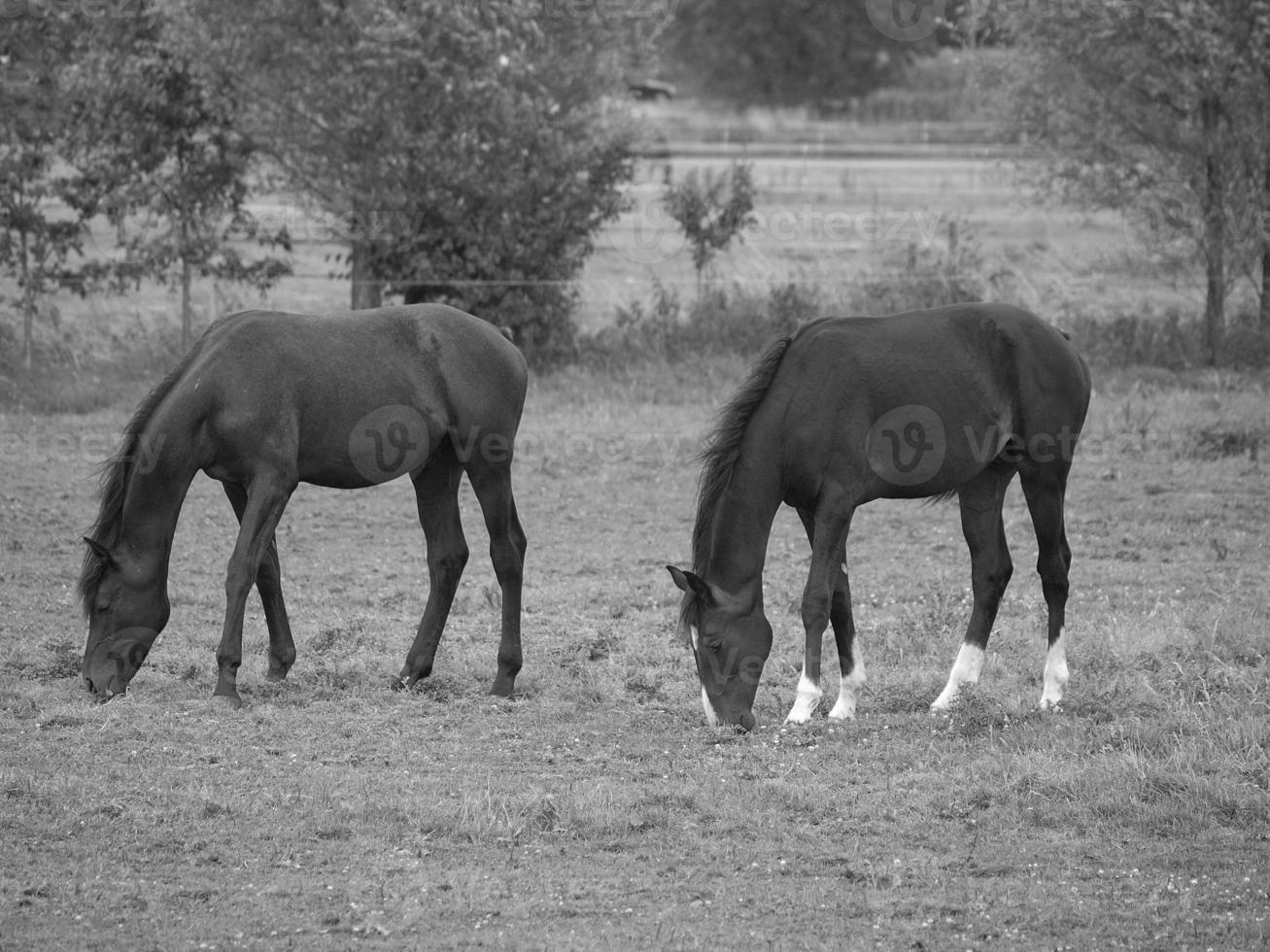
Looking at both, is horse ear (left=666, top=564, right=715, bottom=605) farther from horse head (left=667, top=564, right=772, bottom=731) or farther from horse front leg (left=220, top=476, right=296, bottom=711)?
horse front leg (left=220, top=476, right=296, bottom=711)

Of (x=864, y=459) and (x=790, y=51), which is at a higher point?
(x=790, y=51)

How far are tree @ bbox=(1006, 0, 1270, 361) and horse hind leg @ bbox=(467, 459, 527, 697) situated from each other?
1366cm

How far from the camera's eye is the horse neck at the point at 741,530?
8.05m

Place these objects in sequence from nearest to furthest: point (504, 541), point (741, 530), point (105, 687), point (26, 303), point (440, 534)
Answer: point (741, 530) < point (105, 687) < point (504, 541) < point (440, 534) < point (26, 303)

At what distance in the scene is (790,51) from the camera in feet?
176

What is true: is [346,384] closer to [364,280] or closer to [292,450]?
[292,450]

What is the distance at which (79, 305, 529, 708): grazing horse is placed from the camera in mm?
8328

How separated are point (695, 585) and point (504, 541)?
164 cm

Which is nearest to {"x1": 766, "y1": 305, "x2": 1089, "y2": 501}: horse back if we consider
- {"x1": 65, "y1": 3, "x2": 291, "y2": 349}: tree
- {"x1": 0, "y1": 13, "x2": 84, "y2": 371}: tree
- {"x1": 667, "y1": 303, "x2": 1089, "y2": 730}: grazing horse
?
{"x1": 667, "y1": 303, "x2": 1089, "y2": 730}: grazing horse

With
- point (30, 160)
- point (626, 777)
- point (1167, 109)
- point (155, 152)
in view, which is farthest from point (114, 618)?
point (1167, 109)

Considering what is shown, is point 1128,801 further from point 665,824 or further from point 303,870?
point 303,870

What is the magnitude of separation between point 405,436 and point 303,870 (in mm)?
3228

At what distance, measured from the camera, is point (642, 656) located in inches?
375

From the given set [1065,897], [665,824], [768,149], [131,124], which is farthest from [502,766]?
[768,149]
